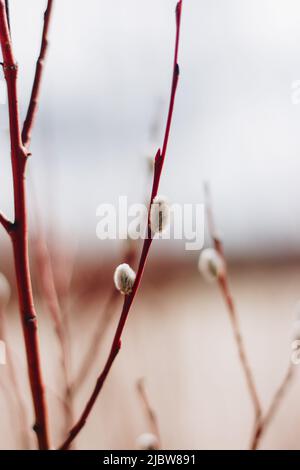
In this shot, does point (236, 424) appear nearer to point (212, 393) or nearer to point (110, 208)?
point (212, 393)

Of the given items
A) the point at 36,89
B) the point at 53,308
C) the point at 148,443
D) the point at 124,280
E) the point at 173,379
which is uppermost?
the point at 36,89

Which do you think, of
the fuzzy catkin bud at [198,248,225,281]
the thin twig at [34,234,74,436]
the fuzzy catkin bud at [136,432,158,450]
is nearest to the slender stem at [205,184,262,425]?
the fuzzy catkin bud at [198,248,225,281]

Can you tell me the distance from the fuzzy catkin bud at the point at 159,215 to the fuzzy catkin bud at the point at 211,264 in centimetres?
25

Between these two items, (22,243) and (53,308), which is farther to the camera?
(53,308)

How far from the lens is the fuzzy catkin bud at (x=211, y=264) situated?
2.38ft

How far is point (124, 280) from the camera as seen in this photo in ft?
1.65

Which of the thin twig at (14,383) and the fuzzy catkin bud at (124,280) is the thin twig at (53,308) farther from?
the fuzzy catkin bud at (124,280)

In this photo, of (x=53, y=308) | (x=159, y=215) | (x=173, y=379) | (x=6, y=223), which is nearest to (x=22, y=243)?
(x=6, y=223)

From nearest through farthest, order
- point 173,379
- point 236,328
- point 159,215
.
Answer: point 159,215 < point 236,328 < point 173,379

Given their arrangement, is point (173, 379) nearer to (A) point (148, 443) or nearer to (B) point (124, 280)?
(A) point (148, 443)

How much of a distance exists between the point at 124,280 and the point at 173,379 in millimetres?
1674

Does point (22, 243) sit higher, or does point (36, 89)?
point (36, 89)

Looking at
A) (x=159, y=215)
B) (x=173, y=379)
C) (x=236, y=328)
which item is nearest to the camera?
(x=159, y=215)
